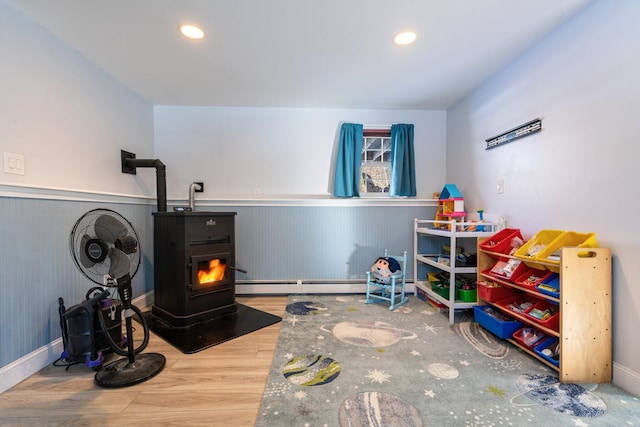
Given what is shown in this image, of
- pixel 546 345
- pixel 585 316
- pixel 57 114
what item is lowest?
pixel 546 345

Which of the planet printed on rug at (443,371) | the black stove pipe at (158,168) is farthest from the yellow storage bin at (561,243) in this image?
the black stove pipe at (158,168)

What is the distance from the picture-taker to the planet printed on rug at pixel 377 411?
1188mm

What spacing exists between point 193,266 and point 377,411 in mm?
1699

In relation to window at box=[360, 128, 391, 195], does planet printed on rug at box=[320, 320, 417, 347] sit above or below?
below

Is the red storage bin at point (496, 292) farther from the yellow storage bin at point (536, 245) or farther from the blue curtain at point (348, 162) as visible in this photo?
the blue curtain at point (348, 162)

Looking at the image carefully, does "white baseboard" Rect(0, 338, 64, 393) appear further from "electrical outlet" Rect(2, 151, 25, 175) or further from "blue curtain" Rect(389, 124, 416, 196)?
"blue curtain" Rect(389, 124, 416, 196)

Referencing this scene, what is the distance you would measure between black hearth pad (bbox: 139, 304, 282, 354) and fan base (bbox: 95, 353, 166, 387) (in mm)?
190

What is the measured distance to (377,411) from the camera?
125cm

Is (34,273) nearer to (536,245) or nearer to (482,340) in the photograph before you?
(482,340)

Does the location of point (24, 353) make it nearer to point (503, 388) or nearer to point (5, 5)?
point (5, 5)

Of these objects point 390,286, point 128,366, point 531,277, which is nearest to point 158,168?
point 128,366

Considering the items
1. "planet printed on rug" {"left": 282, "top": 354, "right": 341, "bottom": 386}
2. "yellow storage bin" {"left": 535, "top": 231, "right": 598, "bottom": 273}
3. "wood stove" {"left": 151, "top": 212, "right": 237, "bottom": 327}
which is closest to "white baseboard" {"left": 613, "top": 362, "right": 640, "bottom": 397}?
"yellow storage bin" {"left": 535, "top": 231, "right": 598, "bottom": 273}

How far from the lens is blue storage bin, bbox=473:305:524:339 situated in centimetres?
187

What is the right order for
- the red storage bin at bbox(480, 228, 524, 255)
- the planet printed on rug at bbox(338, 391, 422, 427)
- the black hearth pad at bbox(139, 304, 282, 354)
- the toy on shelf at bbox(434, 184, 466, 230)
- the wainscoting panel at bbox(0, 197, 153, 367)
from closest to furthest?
1. the planet printed on rug at bbox(338, 391, 422, 427)
2. the wainscoting panel at bbox(0, 197, 153, 367)
3. the black hearth pad at bbox(139, 304, 282, 354)
4. the red storage bin at bbox(480, 228, 524, 255)
5. the toy on shelf at bbox(434, 184, 466, 230)
